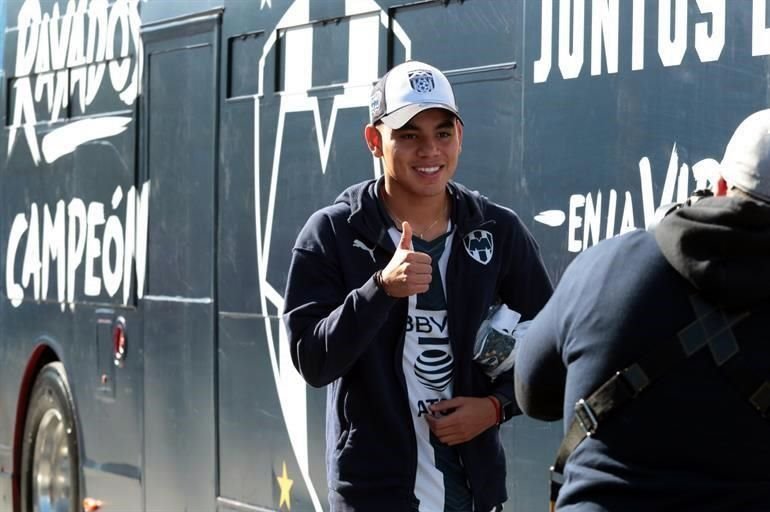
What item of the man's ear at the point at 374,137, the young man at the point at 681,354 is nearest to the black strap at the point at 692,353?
the young man at the point at 681,354

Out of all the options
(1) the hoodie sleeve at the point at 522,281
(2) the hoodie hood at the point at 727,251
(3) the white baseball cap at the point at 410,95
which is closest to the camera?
(2) the hoodie hood at the point at 727,251

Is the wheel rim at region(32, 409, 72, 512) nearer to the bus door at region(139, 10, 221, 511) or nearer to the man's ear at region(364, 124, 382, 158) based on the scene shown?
the bus door at region(139, 10, 221, 511)

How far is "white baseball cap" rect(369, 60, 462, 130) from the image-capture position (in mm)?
4184

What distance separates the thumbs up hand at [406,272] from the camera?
3900 millimetres

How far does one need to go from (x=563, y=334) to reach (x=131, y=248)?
17.3 feet

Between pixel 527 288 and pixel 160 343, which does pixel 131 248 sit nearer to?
pixel 160 343

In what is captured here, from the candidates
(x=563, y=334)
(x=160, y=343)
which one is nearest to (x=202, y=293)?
(x=160, y=343)

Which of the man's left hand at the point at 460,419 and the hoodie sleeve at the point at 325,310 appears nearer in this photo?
the hoodie sleeve at the point at 325,310

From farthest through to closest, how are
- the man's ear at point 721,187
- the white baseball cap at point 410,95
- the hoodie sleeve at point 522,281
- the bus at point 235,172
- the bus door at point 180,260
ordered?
the bus door at point 180,260 → the bus at point 235,172 → the hoodie sleeve at point 522,281 → the white baseball cap at point 410,95 → the man's ear at point 721,187

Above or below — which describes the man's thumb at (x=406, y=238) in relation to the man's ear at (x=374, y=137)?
below

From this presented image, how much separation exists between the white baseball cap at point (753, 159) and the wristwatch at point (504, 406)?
1.29 meters

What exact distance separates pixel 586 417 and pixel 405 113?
138 centimetres

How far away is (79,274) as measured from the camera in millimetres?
8695

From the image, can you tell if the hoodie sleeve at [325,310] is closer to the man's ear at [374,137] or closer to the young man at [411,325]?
the young man at [411,325]
